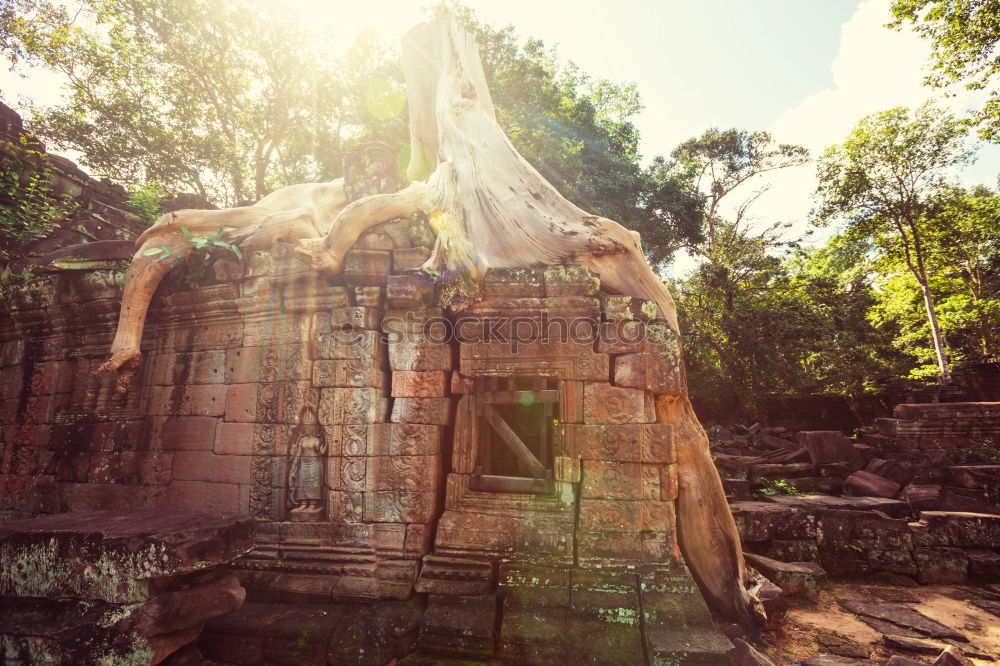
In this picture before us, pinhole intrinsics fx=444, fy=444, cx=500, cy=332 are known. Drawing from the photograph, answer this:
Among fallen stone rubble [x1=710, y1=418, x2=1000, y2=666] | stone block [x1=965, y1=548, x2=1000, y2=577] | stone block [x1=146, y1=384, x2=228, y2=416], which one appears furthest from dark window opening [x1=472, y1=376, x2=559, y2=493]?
stone block [x1=965, y1=548, x2=1000, y2=577]

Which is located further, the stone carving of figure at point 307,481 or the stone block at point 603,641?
the stone carving of figure at point 307,481

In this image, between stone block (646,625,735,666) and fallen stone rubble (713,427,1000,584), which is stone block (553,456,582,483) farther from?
fallen stone rubble (713,427,1000,584)

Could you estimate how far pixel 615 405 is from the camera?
11.8 ft

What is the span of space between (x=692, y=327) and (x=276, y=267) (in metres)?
13.0

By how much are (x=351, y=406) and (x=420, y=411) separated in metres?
0.60

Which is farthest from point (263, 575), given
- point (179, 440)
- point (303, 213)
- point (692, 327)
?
point (692, 327)

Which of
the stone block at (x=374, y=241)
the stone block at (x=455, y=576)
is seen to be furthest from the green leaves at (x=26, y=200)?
the stone block at (x=455, y=576)

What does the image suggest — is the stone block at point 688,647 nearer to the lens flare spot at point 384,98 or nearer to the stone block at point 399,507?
the stone block at point 399,507

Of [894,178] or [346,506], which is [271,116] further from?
[894,178]

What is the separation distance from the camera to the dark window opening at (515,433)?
3.78m

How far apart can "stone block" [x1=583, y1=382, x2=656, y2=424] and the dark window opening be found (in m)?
0.29

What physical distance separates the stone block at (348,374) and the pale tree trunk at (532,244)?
2.82 feet

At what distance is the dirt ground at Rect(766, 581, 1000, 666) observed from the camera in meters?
3.47

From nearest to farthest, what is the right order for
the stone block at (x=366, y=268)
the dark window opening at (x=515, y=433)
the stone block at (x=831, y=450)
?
the dark window opening at (x=515, y=433), the stone block at (x=366, y=268), the stone block at (x=831, y=450)
